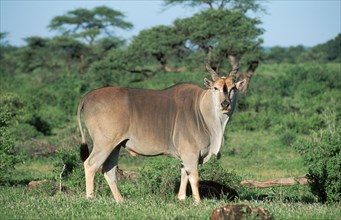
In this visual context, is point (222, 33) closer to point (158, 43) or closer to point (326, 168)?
point (158, 43)

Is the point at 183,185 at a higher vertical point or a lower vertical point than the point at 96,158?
lower

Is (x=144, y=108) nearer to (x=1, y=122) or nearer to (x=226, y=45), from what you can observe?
(x=1, y=122)

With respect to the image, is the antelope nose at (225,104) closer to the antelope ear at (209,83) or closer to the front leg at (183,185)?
the antelope ear at (209,83)

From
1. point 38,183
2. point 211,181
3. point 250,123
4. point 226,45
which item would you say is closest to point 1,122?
point 38,183

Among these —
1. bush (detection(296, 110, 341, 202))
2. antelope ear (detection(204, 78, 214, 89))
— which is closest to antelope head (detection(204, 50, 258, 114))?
antelope ear (detection(204, 78, 214, 89))

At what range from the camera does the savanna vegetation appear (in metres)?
8.06

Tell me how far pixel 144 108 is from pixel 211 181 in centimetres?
188

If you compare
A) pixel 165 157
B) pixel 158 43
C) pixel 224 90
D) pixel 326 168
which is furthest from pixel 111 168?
pixel 158 43

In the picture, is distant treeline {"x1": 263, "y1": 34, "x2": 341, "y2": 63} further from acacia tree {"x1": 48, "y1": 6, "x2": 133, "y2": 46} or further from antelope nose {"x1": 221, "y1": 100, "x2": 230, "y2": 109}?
antelope nose {"x1": 221, "y1": 100, "x2": 230, "y2": 109}

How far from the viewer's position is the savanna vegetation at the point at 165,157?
8062mm

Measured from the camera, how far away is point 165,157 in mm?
14484

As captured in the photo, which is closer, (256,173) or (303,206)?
(303,206)

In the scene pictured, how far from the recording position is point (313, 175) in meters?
10.1

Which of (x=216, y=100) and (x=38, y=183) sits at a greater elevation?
(x=216, y=100)
